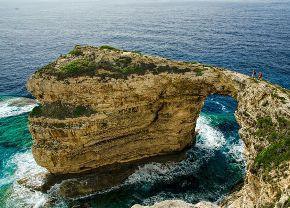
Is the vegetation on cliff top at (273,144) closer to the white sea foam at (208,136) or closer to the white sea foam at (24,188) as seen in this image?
the white sea foam at (208,136)

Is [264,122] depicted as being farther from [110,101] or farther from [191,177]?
[110,101]

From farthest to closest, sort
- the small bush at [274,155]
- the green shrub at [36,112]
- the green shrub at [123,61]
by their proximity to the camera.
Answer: the green shrub at [123,61], the green shrub at [36,112], the small bush at [274,155]

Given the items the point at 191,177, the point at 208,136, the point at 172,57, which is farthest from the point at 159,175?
the point at 172,57

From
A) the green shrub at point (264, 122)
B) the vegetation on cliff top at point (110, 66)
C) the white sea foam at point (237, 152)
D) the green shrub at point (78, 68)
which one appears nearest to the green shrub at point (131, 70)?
the vegetation on cliff top at point (110, 66)

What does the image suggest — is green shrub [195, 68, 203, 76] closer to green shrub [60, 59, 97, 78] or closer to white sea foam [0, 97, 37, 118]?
green shrub [60, 59, 97, 78]

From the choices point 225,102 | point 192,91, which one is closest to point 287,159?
point 192,91

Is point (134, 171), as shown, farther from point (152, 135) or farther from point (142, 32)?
point (142, 32)

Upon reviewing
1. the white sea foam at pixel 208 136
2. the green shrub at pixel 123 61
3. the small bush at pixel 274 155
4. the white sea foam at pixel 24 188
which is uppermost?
the green shrub at pixel 123 61
